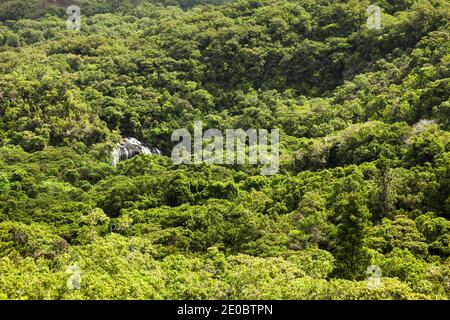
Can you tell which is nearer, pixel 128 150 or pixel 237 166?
pixel 237 166

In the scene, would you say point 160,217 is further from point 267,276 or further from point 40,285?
point 40,285

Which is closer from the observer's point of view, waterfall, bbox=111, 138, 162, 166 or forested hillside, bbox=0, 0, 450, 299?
forested hillside, bbox=0, 0, 450, 299
